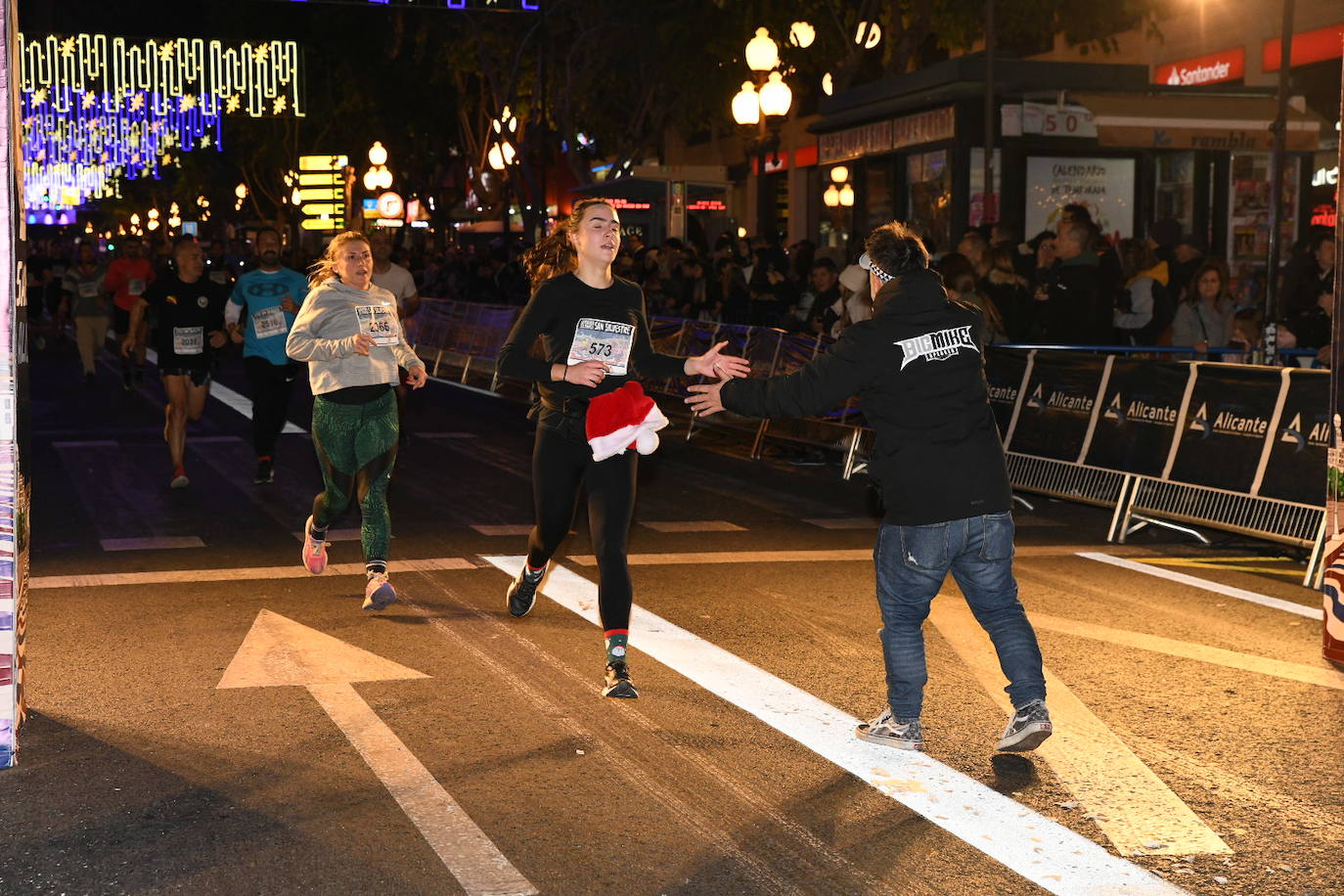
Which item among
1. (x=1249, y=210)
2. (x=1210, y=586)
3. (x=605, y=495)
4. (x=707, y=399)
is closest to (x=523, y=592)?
(x=605, y=495)

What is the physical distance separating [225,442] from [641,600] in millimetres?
8633

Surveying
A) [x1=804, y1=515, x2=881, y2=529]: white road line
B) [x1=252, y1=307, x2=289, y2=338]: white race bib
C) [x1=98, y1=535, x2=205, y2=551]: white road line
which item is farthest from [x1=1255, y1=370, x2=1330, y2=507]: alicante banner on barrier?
[x1=252, y1=307, x2=289, y2=338]: white race bib

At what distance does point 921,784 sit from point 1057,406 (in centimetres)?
751

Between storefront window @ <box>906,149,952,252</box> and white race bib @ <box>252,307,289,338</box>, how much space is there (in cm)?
1049

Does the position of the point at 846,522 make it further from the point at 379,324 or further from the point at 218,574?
the point at 218,574

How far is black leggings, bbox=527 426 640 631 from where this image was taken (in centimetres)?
683

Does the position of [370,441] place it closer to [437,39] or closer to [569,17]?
[569,17]

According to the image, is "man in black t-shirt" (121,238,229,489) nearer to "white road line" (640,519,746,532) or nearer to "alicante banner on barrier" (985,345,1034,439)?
"white road line" (640,519,746,532)

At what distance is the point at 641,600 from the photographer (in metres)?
8.84

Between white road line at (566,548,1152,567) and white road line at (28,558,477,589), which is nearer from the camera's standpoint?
white road line at (28,558,477,589)

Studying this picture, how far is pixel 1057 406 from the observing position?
41.8 ft

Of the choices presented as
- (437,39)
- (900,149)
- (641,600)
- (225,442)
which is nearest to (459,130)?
(437,39)

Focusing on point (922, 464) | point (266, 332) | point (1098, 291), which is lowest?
point (922, 464)

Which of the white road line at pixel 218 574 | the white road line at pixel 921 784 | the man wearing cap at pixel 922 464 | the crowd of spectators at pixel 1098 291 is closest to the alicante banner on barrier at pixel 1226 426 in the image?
the crowd of spectators at pixel 1098 291
